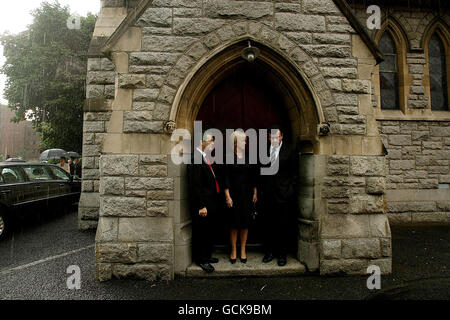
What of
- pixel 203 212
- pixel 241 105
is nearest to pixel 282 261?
pixel 203 212

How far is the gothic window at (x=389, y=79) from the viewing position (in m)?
7.26

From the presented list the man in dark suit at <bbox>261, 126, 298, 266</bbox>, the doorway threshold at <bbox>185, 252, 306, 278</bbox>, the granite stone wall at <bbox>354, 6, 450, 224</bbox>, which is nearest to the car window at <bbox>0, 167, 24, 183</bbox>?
the doorway threshold at <bbox>185, 252, 306, 278</bbox>

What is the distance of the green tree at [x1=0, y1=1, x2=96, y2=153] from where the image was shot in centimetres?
1636

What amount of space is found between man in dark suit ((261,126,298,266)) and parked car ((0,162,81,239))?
5753 mm

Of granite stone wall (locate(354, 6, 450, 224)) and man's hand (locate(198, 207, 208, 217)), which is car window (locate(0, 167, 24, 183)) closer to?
man's hand (locate(198, 207, 208, 217))

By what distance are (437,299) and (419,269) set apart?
312 cm

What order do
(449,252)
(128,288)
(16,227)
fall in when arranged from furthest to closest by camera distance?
(16,227) → (449,252) → (128,288)

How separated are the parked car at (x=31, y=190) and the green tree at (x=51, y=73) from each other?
10080 millimetres

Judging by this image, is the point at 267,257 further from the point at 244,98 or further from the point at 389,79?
the point at 389,79

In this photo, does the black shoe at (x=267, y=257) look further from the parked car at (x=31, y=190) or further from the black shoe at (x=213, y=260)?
the parked car at (x=31, y=190)

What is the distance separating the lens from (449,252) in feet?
15.5

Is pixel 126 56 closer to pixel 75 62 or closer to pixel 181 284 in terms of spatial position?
pixel 181 284
